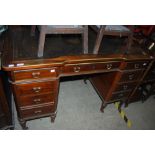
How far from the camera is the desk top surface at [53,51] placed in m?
1.27

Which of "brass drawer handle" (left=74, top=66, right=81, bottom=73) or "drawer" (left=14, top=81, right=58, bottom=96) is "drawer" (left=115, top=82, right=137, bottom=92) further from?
"drawer" (left=14, top=81, right=58, bottom=96)

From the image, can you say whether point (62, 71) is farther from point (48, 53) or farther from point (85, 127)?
point (85, 127)

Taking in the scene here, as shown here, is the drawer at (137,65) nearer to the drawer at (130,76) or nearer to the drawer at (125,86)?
the drawer at (130,76)

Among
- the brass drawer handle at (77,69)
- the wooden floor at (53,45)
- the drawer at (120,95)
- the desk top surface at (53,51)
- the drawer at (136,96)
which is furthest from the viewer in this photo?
the drawer at (136,96)

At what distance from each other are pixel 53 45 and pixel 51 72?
31 centimetres

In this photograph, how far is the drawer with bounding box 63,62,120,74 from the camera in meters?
1.46

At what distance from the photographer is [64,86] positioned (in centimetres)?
256

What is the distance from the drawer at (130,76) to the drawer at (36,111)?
90 cm

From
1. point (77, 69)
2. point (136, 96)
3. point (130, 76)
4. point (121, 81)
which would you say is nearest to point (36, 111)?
point (77, 69)

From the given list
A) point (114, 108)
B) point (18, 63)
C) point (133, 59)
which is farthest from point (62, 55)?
point (114, 108)

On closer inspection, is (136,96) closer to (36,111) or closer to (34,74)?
(36,111)

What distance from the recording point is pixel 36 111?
67.2 inches

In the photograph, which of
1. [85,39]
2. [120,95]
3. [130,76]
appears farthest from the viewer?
[120,95]

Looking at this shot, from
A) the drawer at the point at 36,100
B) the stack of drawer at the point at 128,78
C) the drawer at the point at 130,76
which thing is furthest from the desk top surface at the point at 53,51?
the drawer at the point at 36,100
